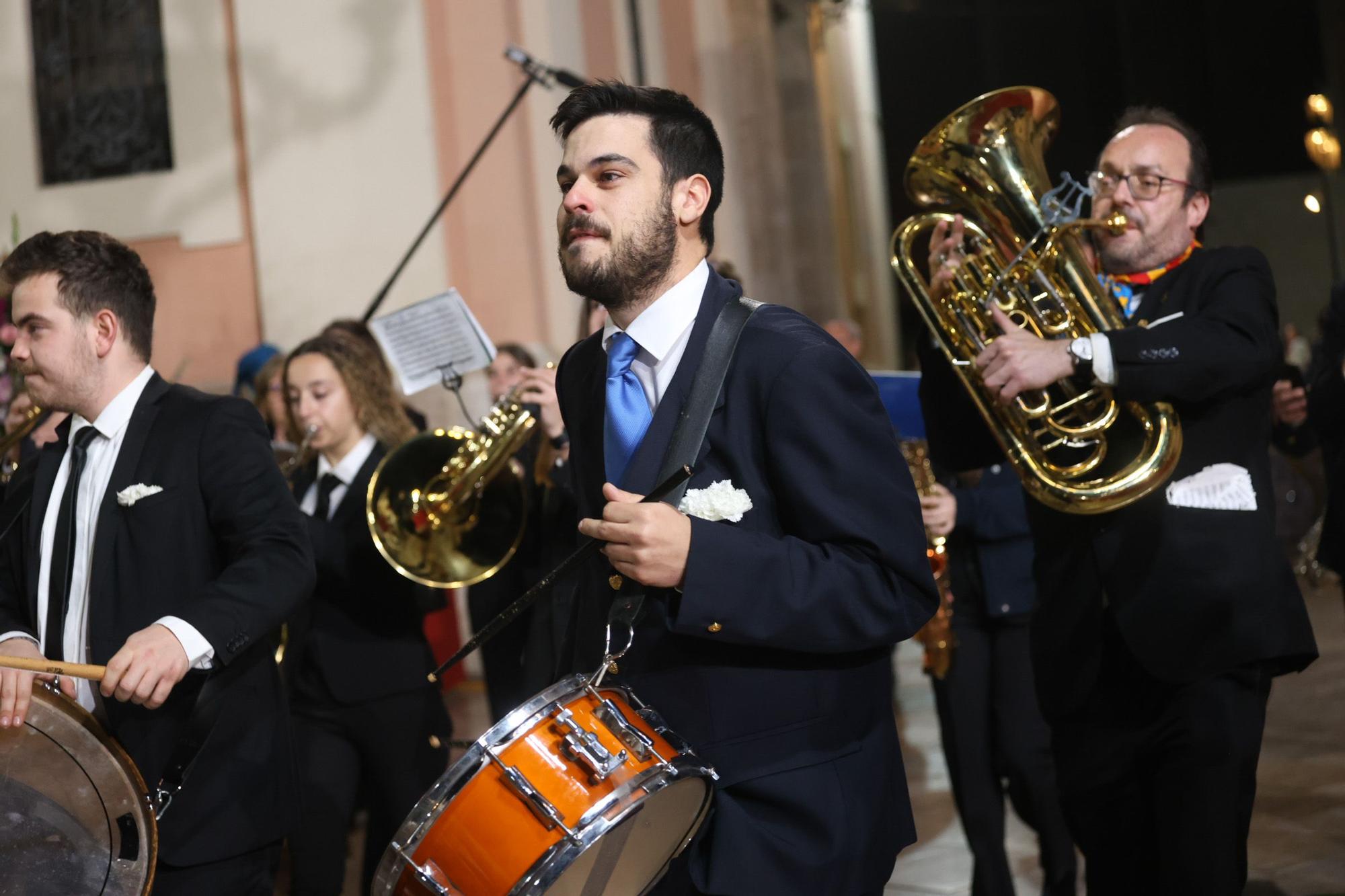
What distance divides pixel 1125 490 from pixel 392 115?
6.66m

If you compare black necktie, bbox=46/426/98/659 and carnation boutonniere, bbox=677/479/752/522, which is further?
black necktie, bbox=46/426/98/659

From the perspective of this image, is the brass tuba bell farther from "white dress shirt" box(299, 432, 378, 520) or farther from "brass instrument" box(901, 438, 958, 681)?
"brass instrument" box(901, 438, 958, 681)

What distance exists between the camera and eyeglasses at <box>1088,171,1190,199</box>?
3.24 m

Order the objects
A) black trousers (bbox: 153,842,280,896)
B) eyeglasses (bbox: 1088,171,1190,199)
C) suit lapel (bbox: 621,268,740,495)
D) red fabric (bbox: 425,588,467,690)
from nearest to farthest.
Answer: suit lapel (bbox: 621,268,740,495)
black trousers (bbox: 153,842,280,896)
eyeglasses (bbox: 1088,171,1190,199)
red fabric (bbox: 425,588,467,690)

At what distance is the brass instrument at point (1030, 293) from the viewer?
3.08 metres

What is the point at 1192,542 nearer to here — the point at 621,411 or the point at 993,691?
the point at 621,411

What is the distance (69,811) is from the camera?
8.13 feet

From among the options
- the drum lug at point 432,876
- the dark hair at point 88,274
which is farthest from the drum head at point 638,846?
the dark hair at point 88,274

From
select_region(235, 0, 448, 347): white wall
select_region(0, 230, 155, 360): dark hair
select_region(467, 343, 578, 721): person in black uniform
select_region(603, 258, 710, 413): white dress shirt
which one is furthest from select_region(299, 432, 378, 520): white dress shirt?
select_region(235, 0, 448, 347): white wall

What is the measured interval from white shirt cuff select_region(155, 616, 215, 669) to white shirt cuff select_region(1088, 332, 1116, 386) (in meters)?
1.86

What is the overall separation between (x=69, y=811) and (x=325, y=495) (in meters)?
2.06

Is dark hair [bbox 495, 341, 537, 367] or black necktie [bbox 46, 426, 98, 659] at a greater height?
dark hair [bbox 495, 341, 537, 367]

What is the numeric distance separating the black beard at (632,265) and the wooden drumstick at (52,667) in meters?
1.05

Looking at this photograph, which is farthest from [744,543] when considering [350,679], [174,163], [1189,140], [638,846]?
[174,163]
